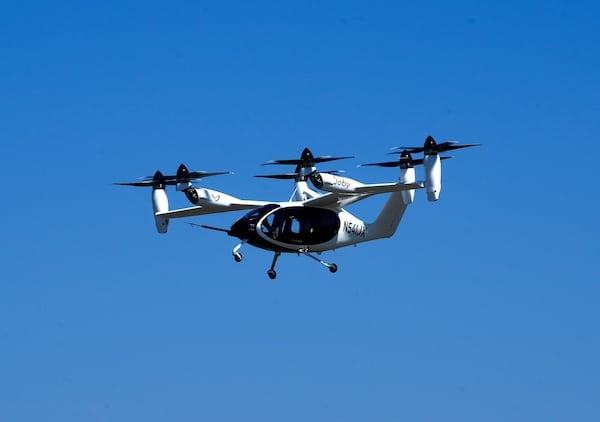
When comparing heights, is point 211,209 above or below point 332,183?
above

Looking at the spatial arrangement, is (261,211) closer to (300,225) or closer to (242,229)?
(242,229)

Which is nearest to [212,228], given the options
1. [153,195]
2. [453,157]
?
[153,195]

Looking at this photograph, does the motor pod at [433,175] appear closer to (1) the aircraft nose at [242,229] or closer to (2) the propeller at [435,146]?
(2) the propeller at [435,146]

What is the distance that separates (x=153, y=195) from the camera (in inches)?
3324

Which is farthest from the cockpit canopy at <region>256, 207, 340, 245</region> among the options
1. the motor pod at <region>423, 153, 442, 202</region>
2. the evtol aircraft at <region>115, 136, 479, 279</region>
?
the motor pod at <region>423, 153, 442, 202</region>

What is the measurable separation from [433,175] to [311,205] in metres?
8.50

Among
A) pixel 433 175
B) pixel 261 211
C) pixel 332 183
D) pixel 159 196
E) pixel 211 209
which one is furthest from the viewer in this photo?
pixel 159 196

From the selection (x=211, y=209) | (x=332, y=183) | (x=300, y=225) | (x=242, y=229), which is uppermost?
(x=211, y=209)

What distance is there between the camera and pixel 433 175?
75.1 metres

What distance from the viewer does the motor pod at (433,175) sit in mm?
74688

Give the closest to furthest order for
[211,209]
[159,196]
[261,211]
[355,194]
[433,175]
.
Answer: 1. [433,175]
2. [355,194]
3. [261,211]
4. [211,209]
5. [159,196]

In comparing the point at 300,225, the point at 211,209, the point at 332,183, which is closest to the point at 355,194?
the point at 332,183

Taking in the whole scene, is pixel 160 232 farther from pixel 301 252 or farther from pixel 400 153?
pixel 400 153

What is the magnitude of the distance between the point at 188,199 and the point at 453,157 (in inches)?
566
